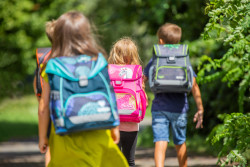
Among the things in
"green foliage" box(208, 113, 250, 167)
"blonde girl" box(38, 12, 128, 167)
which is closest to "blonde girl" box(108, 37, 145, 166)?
"green foliage" box(208, 113, 250, 167)

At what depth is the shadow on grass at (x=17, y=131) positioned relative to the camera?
16.9m

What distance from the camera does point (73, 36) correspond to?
11.6 ft

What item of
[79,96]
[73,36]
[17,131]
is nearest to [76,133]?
[79,96]

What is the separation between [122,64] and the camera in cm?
529

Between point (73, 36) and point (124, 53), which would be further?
point (124, 53)

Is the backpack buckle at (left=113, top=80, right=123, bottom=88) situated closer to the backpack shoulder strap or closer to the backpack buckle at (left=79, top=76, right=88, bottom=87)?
the backpack shoulder strap

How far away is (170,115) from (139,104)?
0.51 meters

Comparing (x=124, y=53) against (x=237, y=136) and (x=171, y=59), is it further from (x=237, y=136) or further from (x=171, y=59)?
(x=237, y=136)

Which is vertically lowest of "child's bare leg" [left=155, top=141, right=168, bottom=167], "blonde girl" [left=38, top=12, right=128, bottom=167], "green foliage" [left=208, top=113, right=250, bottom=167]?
"child's bare leg" [left=155, top=141, right=168, bottom=167]

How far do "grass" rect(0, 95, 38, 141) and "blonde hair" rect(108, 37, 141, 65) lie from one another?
11.6 m

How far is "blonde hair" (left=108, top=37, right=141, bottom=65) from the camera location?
17.3 feet

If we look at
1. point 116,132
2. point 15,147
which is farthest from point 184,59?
point 15,147

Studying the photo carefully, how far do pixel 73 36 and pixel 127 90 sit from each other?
165 cm

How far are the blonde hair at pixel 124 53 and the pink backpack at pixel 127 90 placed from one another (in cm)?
18
